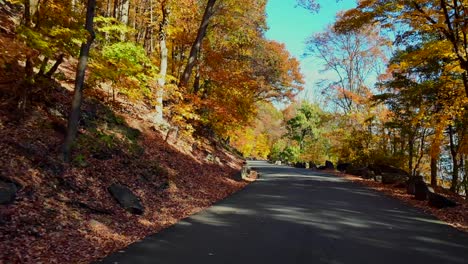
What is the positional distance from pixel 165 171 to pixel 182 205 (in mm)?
2164

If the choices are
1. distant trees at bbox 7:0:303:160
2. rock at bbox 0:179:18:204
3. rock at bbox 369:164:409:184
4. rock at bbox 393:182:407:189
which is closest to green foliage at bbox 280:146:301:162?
distant trees at bbox 7:0:303:160

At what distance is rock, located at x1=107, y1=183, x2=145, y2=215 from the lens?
918 centimetres

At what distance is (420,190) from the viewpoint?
48.7 ft

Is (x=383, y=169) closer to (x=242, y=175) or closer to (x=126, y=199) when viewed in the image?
(x=242, y=175)

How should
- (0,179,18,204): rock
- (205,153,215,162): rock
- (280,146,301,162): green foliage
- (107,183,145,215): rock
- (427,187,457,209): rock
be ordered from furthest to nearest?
1. (280,146,301,162): green foliage
2. (205,153,215,162): rock
3. (427,187,457,209): rock
4. (107,183,145,215): rock
5. (0,179,18,204): rock

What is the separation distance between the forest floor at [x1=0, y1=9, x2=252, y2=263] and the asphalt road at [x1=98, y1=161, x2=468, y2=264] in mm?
745

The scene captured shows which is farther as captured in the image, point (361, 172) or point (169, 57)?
point (361, 172)

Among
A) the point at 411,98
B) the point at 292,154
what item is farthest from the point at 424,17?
the point at 292,154

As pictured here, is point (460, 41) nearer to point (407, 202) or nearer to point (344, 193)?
point (407, 202)

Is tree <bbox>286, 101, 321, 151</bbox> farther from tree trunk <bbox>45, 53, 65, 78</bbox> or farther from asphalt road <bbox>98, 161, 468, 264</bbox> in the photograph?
tree trunk <bbox>45, 53, 65, 78</bbox>

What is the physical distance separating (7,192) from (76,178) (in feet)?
7.70

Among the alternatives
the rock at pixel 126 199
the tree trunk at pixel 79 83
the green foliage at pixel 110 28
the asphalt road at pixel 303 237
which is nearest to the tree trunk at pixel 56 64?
the tree trunk at pixel 79 83

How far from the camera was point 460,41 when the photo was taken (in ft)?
42.2

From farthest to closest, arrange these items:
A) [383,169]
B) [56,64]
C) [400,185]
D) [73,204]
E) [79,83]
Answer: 1. [383,169]
2. [400,185]
3. [56,64]
4. [79,83]
5. [73,204]
